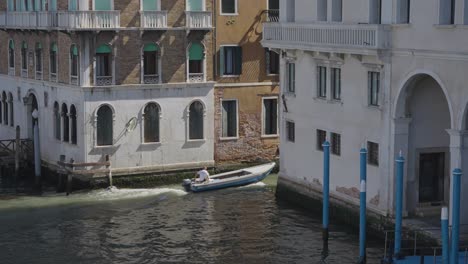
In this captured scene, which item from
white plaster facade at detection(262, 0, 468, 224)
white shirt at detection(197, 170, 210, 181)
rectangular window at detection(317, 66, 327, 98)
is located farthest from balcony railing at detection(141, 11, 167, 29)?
rectangular window at detection(317, 66, 327, 98)

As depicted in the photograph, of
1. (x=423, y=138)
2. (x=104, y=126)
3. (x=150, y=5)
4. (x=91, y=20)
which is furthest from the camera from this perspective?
(x=150, y=5)

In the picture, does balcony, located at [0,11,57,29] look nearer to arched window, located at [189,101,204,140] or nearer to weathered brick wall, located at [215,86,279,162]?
arched window, located at [189,101,204,140]

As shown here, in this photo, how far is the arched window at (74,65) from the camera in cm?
3531

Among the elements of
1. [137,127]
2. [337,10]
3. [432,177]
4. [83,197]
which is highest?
[337,10]

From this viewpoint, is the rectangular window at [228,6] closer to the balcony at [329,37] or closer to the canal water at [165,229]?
the balcony at [329,37]

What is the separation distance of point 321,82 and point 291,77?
2.16 metres

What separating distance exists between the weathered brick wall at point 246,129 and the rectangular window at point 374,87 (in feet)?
39.0

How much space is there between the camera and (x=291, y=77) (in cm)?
3130

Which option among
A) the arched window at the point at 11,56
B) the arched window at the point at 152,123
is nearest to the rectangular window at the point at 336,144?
the arched window at the point at 152,123

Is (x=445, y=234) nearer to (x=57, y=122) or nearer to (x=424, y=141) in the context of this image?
(x=424, y=141)

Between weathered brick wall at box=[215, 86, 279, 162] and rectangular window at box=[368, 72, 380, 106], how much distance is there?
1188 centimetres

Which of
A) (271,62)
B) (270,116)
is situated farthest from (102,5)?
(270,116)

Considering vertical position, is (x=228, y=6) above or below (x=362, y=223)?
above

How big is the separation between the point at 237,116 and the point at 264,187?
4196 millimetres
